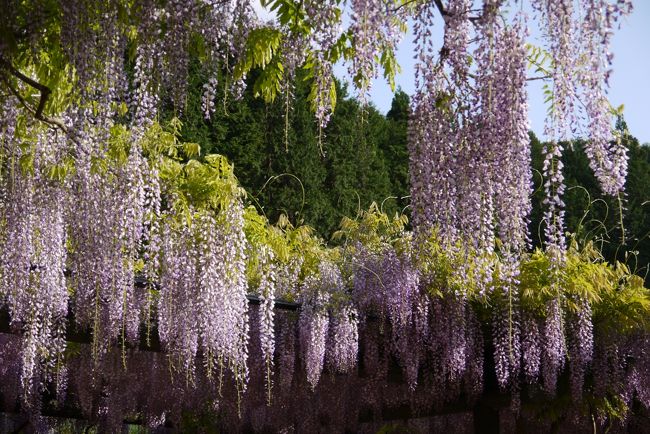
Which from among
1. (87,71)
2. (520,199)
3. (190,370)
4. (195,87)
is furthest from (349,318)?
(195,87)

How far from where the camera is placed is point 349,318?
22.4 ft

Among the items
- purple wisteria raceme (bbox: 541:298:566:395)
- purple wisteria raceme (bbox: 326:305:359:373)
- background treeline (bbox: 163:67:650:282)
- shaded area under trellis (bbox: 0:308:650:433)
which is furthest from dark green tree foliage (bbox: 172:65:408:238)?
purple wisteria raceme (bbox: 541:298:566:395)

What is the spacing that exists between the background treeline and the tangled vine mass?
20.2 feet

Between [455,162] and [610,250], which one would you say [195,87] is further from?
[455,162]

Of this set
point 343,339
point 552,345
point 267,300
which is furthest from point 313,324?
point 552,345

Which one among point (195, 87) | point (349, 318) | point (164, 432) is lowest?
point (164, 432)

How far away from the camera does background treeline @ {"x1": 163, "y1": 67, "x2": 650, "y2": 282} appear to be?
1462 cm

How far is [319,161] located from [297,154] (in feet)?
1.81

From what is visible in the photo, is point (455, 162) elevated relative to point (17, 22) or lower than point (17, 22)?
lower

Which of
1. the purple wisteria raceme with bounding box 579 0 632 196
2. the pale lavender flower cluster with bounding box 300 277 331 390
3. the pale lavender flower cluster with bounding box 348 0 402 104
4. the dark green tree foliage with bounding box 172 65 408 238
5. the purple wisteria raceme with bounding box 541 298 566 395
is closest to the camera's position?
the purple wisteria raceme with bounding box 579 0 632 196

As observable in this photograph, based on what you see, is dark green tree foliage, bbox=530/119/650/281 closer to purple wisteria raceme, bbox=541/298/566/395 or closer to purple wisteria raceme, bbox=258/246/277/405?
purple wisteria raceme, bbox=541/298/566/395

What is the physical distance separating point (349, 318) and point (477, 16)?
3941 millimetres

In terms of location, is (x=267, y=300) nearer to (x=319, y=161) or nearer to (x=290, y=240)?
(x=290, y=240)

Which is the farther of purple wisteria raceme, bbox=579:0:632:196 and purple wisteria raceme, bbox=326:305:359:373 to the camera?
purple wisteria raceme, bbox=326:305:359:373
